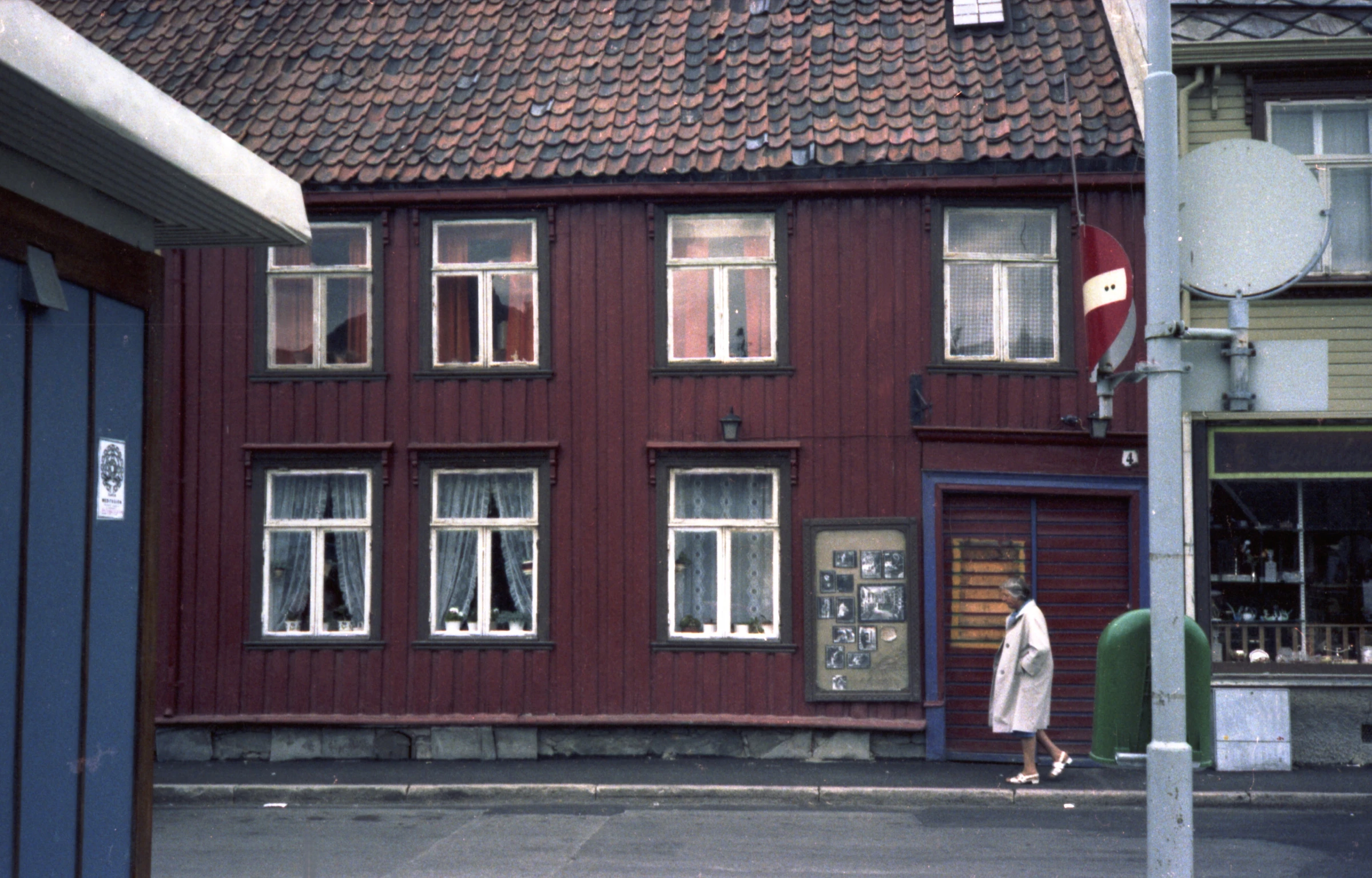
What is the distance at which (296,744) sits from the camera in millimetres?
14047

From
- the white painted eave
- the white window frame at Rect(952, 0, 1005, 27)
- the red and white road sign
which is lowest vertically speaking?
the red and white road sign

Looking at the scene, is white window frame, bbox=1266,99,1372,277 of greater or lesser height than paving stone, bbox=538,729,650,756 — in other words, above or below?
above

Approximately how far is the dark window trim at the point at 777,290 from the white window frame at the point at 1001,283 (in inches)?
61.4

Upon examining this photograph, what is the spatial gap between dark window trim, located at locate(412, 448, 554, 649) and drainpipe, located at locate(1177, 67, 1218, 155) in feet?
22.5

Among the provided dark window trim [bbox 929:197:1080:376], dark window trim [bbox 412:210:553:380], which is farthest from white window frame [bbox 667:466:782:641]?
dark window trim [bbox 929:197:1080:376]

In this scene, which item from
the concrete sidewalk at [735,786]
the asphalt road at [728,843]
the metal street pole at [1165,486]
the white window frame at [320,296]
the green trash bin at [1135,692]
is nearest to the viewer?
the metal street pole at [1165,486]

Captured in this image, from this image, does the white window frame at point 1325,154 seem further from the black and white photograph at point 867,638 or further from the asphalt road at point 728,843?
the black and white photograph at point 867,638

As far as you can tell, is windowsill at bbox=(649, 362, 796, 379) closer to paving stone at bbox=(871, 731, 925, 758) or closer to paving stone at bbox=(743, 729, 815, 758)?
paving stone at bbox=(743, 729, 815, 758)

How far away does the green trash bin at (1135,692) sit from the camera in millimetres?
4777

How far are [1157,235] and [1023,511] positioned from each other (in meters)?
9.06

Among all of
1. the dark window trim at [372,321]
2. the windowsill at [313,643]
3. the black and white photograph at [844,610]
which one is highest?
the dark window trim at [372,321]

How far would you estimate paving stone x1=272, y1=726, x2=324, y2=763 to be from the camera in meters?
14.0

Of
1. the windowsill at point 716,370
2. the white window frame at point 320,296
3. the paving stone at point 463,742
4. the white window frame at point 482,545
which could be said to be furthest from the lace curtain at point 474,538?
the windowsill at point 716,370

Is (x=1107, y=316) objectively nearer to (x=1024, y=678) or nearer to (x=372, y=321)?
(x=1024, y=678)
